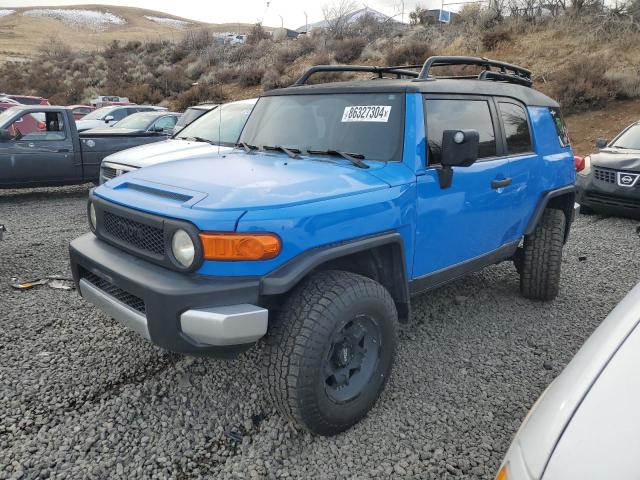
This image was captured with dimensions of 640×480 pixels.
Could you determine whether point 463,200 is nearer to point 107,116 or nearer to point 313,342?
point 313,342

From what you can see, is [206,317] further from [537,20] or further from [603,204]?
[537,20]

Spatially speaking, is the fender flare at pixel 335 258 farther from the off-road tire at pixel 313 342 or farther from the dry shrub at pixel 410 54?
the dry shrub at pixel 410 54

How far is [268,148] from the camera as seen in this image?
11.5 feet

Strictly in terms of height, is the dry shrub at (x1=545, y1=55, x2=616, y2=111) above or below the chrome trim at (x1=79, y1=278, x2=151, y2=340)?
above

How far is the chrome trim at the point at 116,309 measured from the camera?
2377mm

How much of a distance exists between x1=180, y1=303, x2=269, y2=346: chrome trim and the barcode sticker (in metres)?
1.50

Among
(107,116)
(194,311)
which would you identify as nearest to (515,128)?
(194,311)

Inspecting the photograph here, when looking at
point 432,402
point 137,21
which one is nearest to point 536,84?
point 432,402

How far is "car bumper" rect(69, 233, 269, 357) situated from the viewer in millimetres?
2178

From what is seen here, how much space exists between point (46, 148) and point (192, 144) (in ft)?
10.7

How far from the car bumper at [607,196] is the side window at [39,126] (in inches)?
339

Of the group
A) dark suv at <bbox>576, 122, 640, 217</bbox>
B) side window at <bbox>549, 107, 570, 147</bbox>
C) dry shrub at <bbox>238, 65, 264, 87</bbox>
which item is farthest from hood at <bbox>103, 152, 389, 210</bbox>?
dry shrub at <bbox>238, 65, 264, 87</bbox>

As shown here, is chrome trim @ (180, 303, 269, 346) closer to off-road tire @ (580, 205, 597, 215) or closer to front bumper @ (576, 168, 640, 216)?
front bumper @ (576, 168, 640, 216)

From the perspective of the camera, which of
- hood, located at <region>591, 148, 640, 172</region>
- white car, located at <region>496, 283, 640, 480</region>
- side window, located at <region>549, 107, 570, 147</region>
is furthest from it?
hood, located at <region>591, 148, 640, 172</region>
